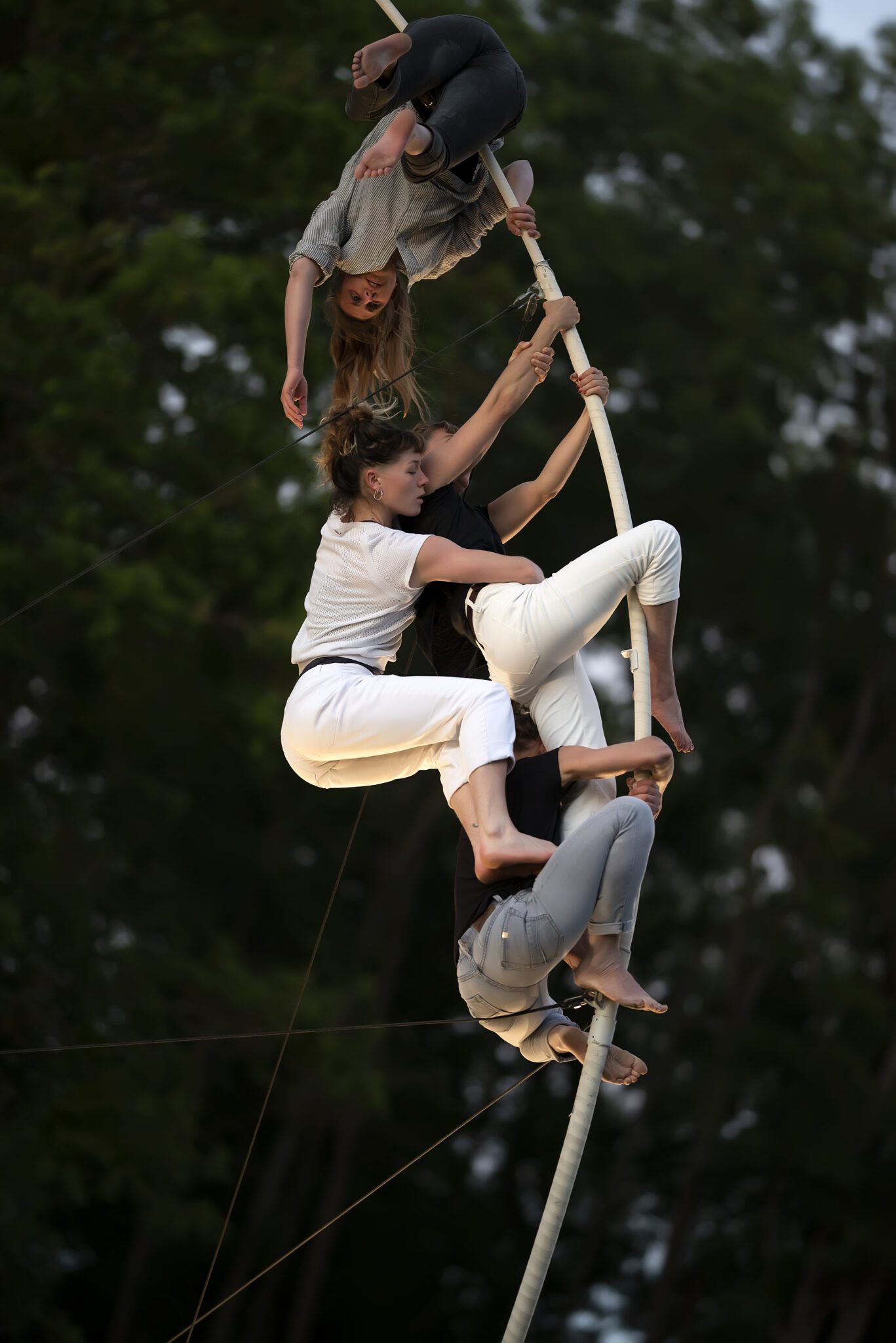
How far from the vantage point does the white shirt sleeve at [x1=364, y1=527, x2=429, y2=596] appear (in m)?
3.83

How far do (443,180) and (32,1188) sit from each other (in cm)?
663

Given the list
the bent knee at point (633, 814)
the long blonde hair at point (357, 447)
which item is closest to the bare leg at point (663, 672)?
the bent knee at point (633, 814)

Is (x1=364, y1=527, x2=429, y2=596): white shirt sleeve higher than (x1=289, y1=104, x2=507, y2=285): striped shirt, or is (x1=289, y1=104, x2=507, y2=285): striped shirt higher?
(x1=289, y1=104, x2=507, y2=285): striped shirt

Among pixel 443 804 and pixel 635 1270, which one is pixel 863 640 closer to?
pixel 443 804

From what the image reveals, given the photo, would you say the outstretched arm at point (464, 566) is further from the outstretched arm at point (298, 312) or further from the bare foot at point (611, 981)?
the bare foot at point (611, 981)

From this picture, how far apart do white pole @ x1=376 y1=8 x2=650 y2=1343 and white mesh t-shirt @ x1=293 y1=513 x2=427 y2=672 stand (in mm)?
496

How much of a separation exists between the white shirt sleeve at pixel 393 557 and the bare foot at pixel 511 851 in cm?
59

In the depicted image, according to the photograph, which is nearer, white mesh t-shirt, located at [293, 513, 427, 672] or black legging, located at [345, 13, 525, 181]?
white mesh t-shirt, located at [293, 513, 427, 672]

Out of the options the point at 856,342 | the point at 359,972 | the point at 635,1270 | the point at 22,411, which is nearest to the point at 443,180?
the point at 22,411

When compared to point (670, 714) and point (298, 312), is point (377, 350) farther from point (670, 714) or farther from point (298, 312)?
point (670, 714)

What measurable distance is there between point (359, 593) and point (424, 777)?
421 inches

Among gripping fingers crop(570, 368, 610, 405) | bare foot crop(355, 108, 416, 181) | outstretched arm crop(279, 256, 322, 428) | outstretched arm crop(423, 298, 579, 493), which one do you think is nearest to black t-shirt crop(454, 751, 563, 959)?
outstretched arm crop(423, 298, 579, 493)

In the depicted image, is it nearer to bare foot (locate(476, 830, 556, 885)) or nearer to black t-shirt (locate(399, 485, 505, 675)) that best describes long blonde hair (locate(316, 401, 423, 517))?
black t-shirt (locate(399, 485, 505, 675))

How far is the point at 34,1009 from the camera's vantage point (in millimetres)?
9680
